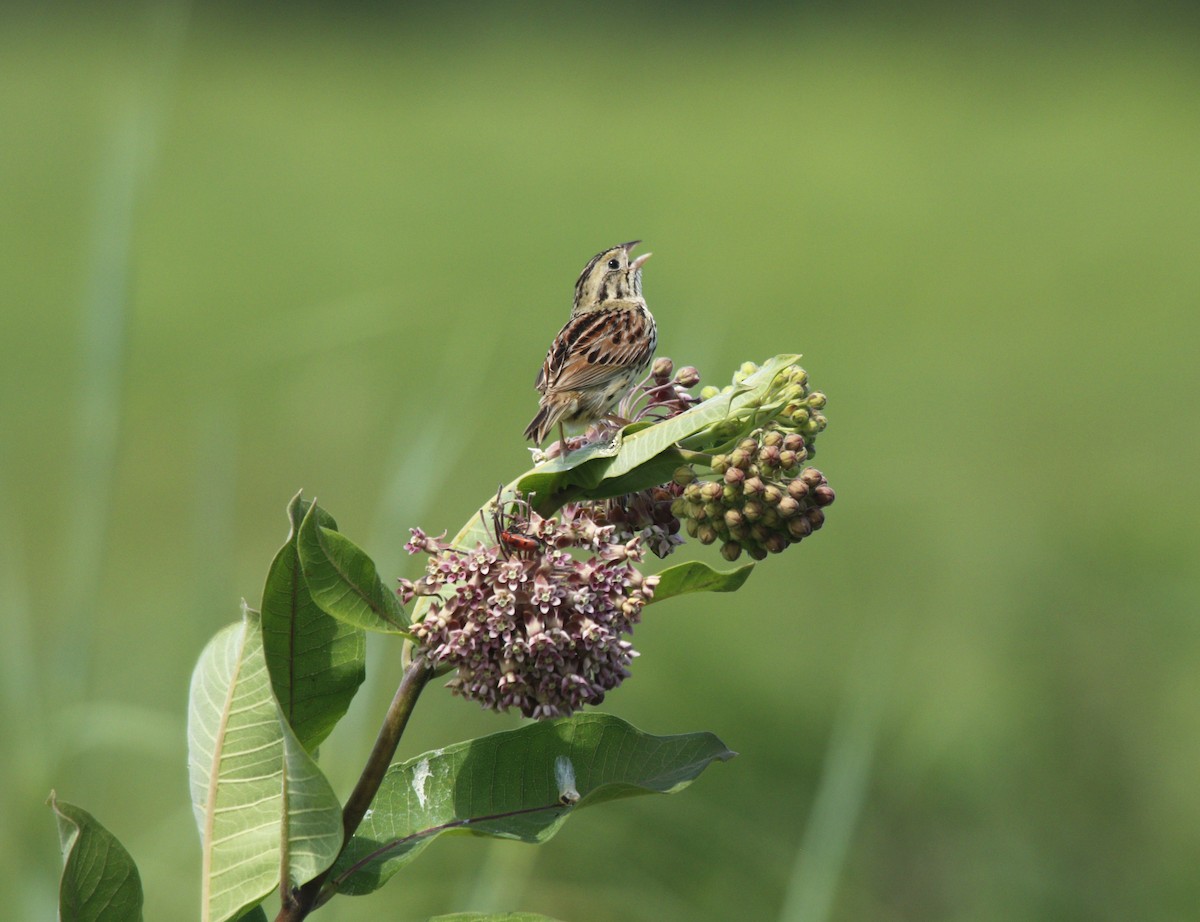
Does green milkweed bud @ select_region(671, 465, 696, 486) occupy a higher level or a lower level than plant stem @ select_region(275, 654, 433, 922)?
higher

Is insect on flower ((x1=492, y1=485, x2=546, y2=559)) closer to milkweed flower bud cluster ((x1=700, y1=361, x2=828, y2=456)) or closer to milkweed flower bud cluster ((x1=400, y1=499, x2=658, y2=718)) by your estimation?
milkweed flower bud cluster ((x1=400, y1=499, x2=658, y2=718))

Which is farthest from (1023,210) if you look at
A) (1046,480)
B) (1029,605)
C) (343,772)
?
(343,772)

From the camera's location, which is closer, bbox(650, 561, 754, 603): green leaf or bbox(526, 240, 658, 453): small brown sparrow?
bbox(650, 561, 754, 603): green leaf

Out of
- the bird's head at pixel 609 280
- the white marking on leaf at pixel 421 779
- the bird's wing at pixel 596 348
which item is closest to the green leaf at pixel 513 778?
the white marking on leaf at pixel 421 779

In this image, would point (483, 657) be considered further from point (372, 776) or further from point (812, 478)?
point (812, 478)

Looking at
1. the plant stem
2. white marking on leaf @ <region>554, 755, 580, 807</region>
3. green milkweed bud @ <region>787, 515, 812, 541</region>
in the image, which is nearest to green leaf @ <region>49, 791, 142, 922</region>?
the plant stem

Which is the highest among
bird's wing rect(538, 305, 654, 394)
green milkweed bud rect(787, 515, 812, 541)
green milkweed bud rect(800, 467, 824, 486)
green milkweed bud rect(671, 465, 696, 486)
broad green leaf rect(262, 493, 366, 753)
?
bird's wing rect(538, 305, 654, 394)

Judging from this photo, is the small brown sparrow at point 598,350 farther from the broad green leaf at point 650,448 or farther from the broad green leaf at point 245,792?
the broad green leaf at point 245,792
